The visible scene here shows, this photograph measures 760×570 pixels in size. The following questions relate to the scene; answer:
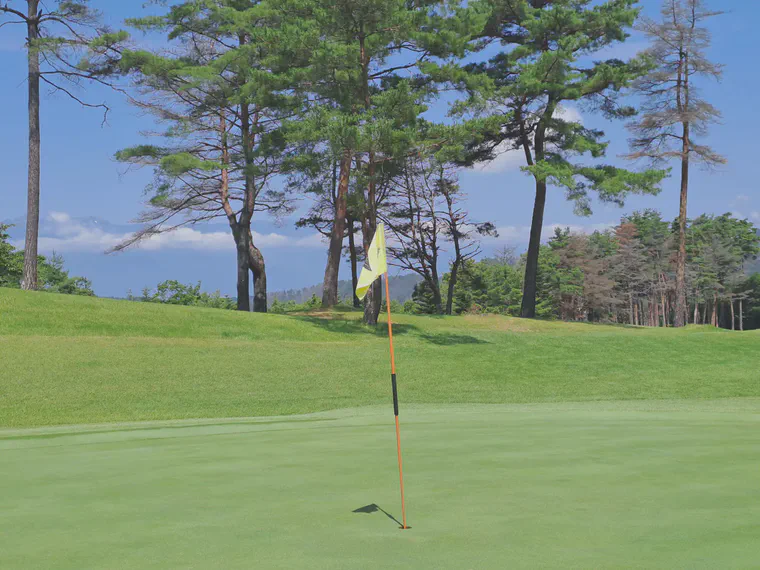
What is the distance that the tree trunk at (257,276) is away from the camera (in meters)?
30.7

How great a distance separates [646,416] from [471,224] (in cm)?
3158

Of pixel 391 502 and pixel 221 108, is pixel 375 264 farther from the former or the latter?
pixel 221 108

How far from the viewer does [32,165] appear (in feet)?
77.5

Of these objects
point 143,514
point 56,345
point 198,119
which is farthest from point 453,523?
point 198,119

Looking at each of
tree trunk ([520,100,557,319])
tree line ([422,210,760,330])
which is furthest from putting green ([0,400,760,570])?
tree line ([422,210,760,330])

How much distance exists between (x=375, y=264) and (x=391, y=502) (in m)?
1.24

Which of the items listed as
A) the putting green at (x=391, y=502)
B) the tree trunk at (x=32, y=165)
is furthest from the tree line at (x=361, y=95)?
the putting green at (x=391, y=502)

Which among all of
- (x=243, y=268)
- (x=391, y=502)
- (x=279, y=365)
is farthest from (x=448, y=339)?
(x=391, y=502)

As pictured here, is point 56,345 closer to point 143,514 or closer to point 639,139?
point 143,514

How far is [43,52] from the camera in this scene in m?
24.1

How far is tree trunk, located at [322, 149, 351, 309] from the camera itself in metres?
30.7


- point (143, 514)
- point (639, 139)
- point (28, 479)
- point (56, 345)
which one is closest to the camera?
point (143, 514)

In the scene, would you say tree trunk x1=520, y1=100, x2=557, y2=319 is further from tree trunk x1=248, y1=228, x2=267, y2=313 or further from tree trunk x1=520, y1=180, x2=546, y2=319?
tree trunk x1=248, y1=228, x2=267, y2=313

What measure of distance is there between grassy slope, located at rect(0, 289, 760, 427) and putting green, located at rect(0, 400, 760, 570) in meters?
6.86
